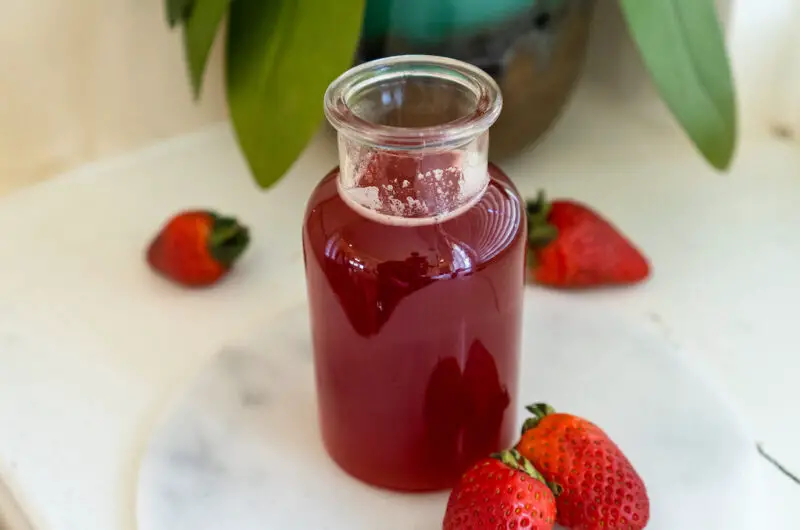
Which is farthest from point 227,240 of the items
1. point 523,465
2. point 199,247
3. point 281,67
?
point 523,465

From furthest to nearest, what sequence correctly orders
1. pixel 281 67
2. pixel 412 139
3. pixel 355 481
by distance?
pixel 281 67 < pixel 355 481 < pixel 412 139

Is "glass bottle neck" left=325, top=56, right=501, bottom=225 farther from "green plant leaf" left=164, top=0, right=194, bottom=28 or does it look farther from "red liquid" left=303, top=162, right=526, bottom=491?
"green plant leaf" left=164, top=0, right=194, bottom=28

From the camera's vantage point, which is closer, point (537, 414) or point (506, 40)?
point (537, 414)

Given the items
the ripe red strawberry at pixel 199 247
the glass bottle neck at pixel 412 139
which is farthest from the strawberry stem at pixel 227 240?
the glass bottle neck at pixel 412 139

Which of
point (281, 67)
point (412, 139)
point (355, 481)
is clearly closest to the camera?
point (412, 139)

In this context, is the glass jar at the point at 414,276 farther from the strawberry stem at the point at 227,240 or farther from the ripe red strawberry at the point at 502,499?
the strawberry stem at the point at 227,240

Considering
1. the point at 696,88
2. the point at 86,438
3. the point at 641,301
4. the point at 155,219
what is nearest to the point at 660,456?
the point at 641,301

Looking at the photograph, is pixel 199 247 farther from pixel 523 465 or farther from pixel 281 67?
pixel 523 465
